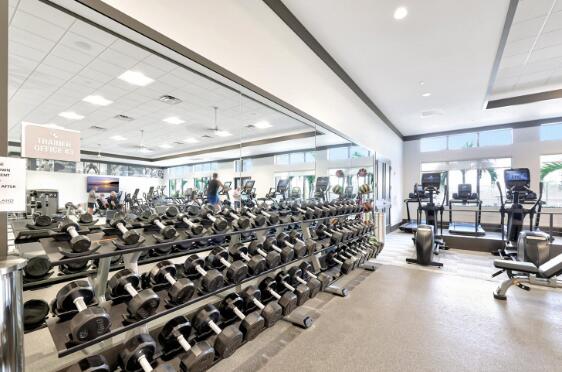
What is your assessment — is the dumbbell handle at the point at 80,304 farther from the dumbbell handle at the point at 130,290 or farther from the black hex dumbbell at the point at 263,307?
→ the black hex dumbbell at the point at 263,307

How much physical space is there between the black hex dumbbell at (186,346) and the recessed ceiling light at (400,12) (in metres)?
3.92

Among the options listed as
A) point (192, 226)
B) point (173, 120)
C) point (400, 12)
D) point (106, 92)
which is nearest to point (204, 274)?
point (192, 226)

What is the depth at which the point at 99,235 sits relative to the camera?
1.57m

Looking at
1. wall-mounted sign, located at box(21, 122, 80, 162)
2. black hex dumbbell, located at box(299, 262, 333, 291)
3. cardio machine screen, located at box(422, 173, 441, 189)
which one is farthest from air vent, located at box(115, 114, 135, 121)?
cardio machine screen, located at box(422, 173, 441, 189)

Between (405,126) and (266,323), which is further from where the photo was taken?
(405,126)

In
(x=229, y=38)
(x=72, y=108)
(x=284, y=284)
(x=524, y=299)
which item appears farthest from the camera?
(x=524, y=299)

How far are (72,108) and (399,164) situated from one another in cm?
973

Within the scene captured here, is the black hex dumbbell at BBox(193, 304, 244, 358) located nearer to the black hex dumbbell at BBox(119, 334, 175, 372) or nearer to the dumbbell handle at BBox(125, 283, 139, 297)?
the black hex dumbbell at BBox(119, 334, 175, 372)

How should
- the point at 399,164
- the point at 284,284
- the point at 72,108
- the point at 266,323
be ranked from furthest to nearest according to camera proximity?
the point at 399,164, the point at 284,284, the point at 266,323, the point at 72,108

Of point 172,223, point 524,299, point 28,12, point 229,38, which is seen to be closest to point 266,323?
point 172,223

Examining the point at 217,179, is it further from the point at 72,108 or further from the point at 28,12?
the point at 28,12

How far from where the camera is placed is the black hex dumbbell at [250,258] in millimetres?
2191

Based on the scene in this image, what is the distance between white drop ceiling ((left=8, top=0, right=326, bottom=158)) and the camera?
1547 millimetres

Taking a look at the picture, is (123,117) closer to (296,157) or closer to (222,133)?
(222,133)
